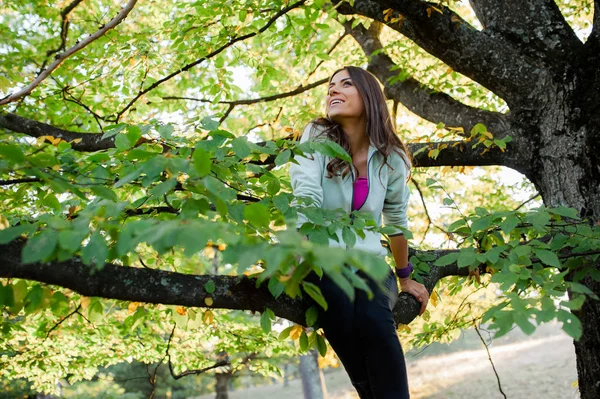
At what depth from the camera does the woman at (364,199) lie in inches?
83.1

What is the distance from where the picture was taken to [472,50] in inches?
141

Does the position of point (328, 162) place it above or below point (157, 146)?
below

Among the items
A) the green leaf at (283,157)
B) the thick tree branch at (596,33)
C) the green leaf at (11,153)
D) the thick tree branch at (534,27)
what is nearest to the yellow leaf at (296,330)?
the green leaf at (283,157)

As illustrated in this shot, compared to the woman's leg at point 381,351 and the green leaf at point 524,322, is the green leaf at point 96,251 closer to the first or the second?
the green leaf at point 524,322

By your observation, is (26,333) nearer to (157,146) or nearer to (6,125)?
(6,125)

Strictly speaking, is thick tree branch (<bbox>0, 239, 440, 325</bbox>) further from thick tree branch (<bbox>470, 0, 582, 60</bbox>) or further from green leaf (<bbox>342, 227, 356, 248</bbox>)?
thick tree branch (<bbox>470, 0, 582, 60</bbox>)

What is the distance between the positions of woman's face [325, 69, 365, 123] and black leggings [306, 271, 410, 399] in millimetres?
922

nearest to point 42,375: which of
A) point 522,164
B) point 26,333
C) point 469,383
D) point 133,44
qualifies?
point 26,333

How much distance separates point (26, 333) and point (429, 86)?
184 inches

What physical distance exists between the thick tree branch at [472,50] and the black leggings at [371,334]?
2068 mm

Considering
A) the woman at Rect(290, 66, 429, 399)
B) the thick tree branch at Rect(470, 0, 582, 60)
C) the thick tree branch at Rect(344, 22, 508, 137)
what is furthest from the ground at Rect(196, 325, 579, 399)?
the woman at Rect(290, 66, 429, 399)

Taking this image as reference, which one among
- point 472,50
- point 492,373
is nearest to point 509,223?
point 472,50

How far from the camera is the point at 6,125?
13.1 ft

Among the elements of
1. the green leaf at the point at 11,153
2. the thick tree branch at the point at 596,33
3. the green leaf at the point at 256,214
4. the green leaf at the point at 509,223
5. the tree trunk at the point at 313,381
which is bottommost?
the tree trunk at the point at 313,381
